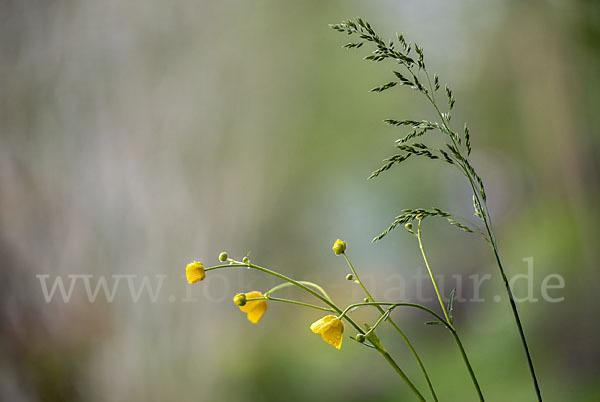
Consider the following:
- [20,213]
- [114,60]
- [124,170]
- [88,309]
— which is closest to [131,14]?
[114,60]

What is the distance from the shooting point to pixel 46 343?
778 millimetres

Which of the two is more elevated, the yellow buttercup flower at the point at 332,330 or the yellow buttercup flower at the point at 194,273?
the yellow buttercup flower at the point at 194,273

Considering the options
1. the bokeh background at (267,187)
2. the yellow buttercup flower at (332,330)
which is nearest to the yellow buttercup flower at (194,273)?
the yellow buttercup flower at (332,330)

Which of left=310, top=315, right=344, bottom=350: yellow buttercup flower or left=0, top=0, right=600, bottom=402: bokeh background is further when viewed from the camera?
left=0, top=0, right=600, bottom=402: bokeh background

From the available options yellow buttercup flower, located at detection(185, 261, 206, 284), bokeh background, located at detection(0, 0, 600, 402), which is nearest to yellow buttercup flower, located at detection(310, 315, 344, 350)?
yellow buttercup flower, located at detection(185, 261, 206, 284)

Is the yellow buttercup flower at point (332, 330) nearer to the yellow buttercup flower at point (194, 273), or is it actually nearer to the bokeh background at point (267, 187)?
the yellow buttercup flower at point (194, 273)

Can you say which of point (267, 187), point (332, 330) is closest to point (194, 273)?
point (332, 330)

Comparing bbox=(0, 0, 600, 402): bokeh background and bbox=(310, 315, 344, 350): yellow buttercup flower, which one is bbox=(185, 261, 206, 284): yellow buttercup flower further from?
bbox=(0, 0, 600, 402): bokeh background

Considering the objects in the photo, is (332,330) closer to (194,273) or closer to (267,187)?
(194,273)

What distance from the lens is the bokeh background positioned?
81 centimetres

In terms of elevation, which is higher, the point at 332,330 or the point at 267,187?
the point at 267,187

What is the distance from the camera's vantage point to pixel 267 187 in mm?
1710

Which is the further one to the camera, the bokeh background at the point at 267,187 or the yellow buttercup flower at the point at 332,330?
the bokeh background at the point at 267,187

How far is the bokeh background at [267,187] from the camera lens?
31.9 inches
